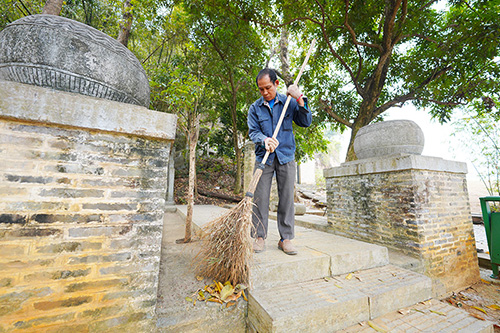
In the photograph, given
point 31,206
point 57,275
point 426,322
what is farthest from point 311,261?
point 31,206

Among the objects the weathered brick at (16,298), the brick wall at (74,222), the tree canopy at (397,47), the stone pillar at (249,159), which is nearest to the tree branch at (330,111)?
the tree canopy at (397,47)

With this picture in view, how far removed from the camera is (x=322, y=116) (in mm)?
7887

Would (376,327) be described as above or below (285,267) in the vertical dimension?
below

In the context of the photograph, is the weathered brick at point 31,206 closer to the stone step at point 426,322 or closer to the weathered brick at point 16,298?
the weathered brick at point 16,298

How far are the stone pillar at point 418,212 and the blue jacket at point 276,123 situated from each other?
6.46ft

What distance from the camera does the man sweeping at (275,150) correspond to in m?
2.26

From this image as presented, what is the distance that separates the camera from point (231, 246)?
187 centimetres

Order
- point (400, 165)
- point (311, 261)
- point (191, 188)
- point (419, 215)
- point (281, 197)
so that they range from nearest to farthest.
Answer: point (311, 261), point (281, 197), point (419, 215), point (400, 165), point (191, 188)

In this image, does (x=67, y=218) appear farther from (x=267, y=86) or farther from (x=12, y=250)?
(x=267, y=86)

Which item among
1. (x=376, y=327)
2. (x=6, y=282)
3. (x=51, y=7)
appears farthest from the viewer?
(x=51, y=7)

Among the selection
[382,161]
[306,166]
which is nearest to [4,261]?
[382,161]

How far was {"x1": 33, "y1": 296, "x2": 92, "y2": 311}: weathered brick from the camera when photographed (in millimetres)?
1333

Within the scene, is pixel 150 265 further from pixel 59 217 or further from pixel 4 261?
pixel 4 261

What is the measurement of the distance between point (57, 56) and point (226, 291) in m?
2.28
